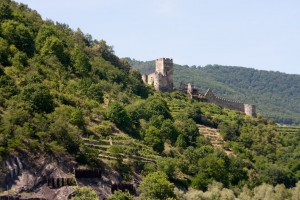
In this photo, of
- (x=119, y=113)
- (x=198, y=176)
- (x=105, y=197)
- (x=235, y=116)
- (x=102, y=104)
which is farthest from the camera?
(x=235, y=116)

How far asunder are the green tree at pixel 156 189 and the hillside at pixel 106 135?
105mm

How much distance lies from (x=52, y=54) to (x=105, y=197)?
37587mm

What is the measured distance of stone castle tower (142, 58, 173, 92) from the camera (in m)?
123

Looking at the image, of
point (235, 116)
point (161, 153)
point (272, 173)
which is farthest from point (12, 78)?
point (235, 116)

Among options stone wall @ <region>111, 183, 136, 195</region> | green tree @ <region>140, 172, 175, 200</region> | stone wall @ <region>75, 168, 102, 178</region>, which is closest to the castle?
stone wall @ <region>111, 183, 136, 195</region>

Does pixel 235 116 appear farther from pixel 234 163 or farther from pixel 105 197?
pixel 105 197

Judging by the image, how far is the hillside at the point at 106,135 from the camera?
210 ft

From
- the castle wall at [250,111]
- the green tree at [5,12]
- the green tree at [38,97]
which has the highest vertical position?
the green tree at [5,12]

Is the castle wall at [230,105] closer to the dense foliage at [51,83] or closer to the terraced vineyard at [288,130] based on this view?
the terraced vineyard at [288,130]

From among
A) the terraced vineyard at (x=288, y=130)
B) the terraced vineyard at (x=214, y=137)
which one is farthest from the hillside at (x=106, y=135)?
the terraced vineyard at (x=288, y=130)

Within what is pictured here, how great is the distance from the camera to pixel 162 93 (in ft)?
389

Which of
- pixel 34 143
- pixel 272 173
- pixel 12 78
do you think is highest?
pixel 12 78

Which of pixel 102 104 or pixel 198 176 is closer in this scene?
pixel 198 176

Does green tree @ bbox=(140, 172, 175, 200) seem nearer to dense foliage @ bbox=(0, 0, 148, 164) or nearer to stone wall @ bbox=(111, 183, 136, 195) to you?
stone wall @ bbox=(111, 183, 136, 195)
